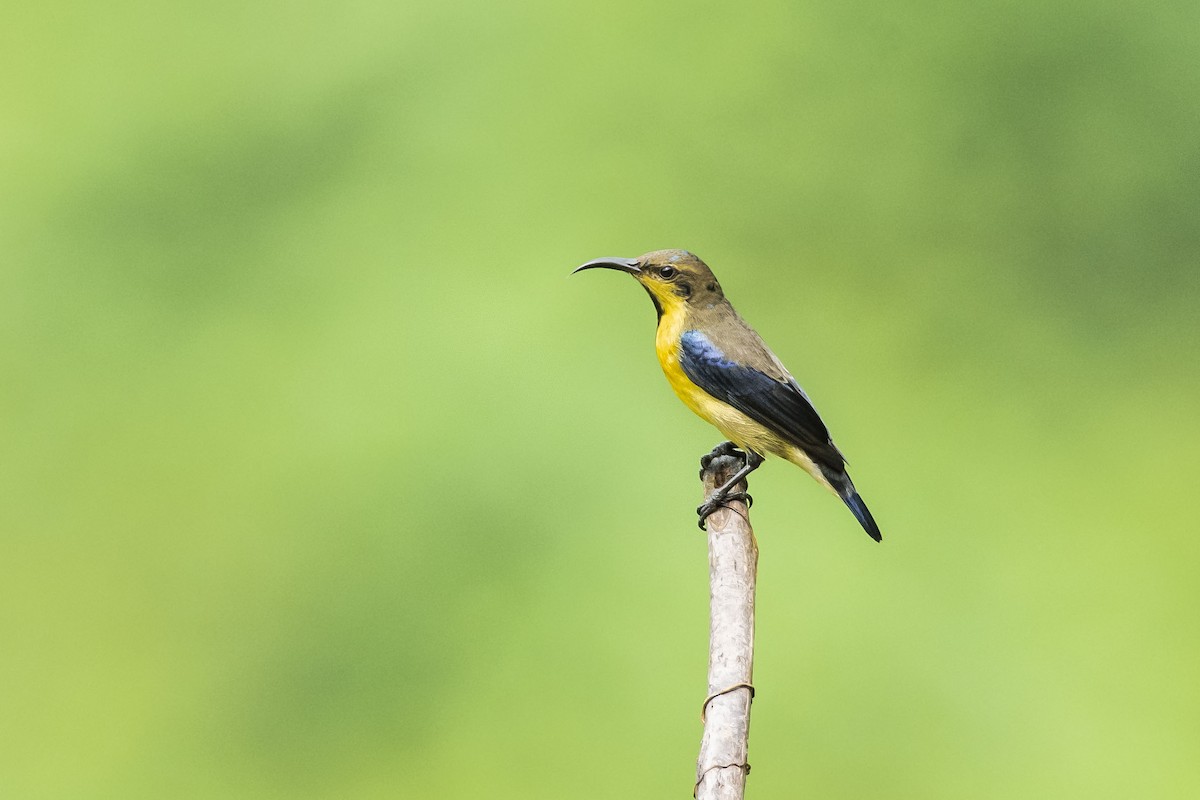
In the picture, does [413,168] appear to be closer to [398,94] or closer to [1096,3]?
[398,94]

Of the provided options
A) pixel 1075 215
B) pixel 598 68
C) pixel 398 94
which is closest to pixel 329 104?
pixel 398 94

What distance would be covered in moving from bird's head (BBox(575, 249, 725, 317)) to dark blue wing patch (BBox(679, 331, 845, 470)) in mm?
70

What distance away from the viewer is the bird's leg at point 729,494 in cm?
254

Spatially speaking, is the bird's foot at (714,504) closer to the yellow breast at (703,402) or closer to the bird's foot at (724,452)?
the yellow breast at (703,402)

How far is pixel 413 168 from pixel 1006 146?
76.6 inches

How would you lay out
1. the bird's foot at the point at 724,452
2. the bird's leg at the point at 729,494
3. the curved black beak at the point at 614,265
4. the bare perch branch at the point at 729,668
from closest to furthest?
the bare perch branch at the point at 729,668, the curved black beak at the point at 614,265, the bird's leg at the point at 729,494, the bird's foot at the point at 724,452

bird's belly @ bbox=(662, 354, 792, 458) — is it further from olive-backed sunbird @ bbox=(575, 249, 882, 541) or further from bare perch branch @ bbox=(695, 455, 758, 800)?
bare perch branch @ bbox=(695, 455, 758, 800)

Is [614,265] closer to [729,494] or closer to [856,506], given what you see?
[729,494]

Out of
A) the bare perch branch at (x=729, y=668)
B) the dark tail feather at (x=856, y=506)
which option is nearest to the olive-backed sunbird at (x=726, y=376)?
the dark tail feather at (x=856, y=506)

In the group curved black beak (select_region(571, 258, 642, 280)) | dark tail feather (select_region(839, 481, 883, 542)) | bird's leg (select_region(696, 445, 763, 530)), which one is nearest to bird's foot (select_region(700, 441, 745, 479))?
bird's leg (select_region(696, 445, 763, 530))

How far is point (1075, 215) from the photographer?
14.6 ft

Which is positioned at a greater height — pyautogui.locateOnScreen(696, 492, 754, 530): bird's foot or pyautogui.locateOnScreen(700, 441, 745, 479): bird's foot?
pyautogui.locateOnScreen(700, 441, 745, 479): bird's foot

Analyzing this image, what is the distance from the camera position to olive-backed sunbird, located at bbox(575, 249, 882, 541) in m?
2.46

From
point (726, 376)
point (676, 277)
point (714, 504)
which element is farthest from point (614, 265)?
point (714, 504)
